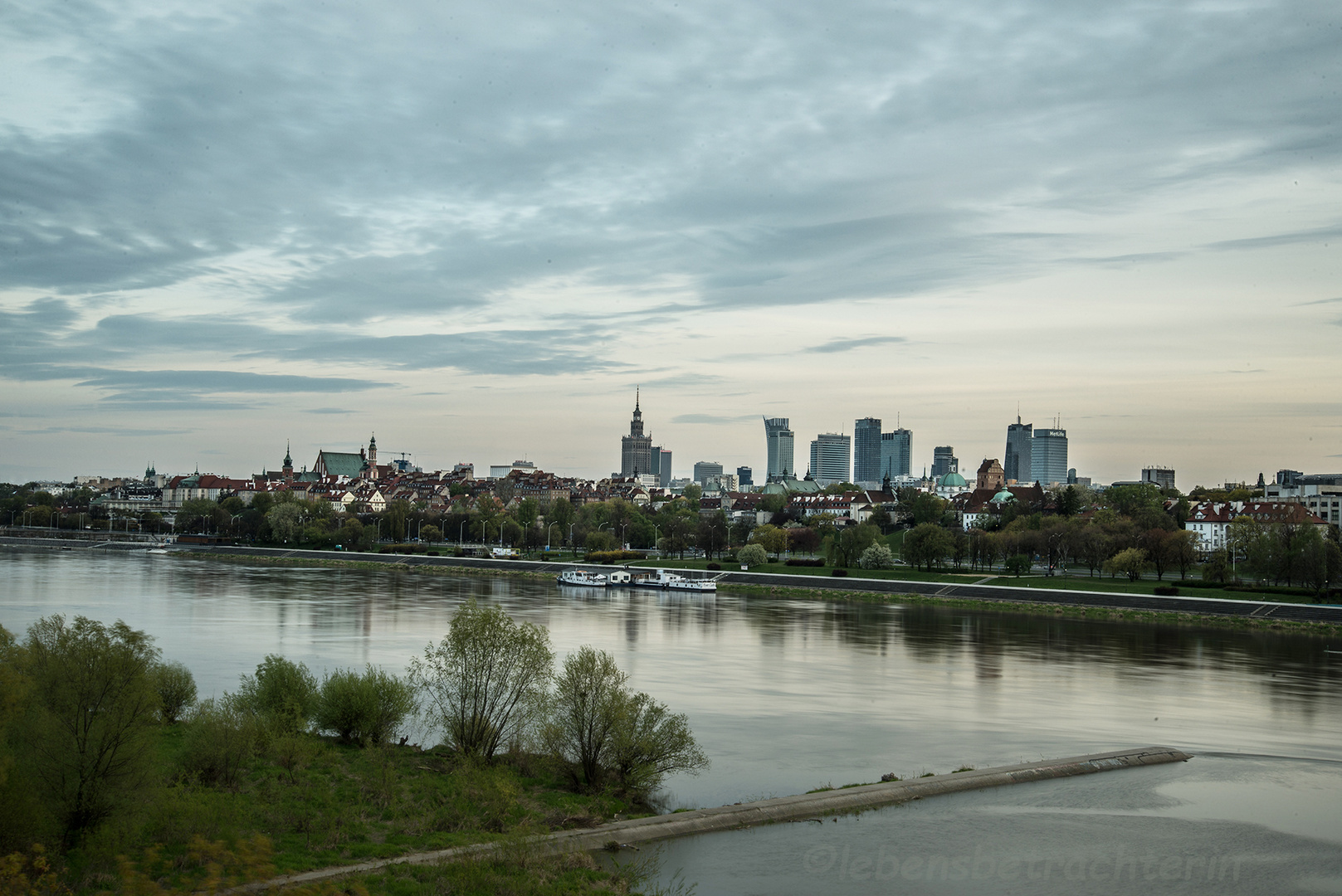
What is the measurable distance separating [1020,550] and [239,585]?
55.7m

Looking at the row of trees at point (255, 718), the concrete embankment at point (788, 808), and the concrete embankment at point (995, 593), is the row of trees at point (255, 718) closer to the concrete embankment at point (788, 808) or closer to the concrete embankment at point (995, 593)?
the concrete embankment at point (788, 808)

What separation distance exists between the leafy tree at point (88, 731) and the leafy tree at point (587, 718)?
7607 millimetres

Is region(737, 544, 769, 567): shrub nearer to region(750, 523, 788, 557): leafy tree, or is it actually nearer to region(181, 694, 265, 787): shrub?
region(750, 523, 788, 557): leafy tree

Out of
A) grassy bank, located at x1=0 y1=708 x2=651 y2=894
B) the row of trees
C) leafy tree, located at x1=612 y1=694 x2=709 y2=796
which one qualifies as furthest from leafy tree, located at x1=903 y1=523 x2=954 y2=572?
grassy bank, located at x1=0 y1=708 x2=651 y2=894

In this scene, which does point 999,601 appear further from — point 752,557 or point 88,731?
point 88,731

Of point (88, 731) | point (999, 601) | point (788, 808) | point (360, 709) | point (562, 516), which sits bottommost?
point (999, 601)

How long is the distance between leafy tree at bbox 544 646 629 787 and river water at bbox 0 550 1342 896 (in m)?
1.60

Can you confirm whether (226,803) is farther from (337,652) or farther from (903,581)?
(903,581)

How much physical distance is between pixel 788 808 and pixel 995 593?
47.7 m

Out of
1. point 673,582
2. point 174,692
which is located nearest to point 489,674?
point 174,692

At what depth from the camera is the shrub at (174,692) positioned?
72.8 ft

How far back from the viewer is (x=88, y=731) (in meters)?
13.7

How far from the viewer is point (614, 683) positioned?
20.0 m

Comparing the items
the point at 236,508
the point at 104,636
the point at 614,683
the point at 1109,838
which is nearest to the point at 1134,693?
the point at 1109,838
